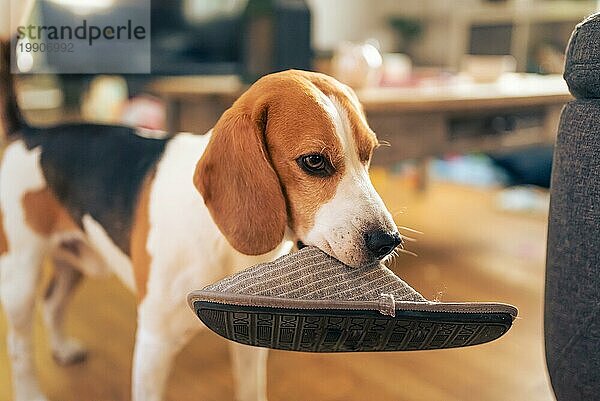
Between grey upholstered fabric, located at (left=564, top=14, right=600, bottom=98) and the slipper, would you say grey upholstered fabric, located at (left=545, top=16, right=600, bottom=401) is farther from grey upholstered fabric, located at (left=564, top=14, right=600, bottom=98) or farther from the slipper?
the slipper

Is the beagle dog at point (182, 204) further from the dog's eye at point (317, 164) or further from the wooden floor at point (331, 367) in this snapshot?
the wooden floor at point (331, 367)

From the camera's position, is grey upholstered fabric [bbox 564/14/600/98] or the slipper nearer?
the slipper

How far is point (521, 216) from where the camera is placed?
2.71 m

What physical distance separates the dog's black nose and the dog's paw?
0.90 metres

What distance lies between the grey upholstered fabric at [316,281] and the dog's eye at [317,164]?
98 mm

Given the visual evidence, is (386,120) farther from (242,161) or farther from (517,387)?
(242,161)

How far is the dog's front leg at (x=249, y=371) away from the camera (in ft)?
3.72

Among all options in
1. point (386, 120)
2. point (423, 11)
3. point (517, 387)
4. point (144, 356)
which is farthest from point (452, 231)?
point (423, 11)

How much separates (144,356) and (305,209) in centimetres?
37

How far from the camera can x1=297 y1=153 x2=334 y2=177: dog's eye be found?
81 cm

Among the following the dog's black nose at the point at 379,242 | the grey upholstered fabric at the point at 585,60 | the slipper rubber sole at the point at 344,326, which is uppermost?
the grey upholstered fabric at the point at 585,60

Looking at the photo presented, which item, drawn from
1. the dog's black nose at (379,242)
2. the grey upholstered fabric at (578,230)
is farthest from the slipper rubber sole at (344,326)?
the grey upholstered fabric at (578,230)

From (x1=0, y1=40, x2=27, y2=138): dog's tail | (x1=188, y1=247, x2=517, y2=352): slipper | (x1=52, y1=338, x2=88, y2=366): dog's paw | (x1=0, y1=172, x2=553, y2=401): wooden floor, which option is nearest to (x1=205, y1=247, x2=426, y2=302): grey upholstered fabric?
(x1=188, y1=247, x2=517, y2=352): slipper

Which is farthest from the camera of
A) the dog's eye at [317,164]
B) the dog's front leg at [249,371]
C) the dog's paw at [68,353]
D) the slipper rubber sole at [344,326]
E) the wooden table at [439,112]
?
the wooden table at [439,112]
